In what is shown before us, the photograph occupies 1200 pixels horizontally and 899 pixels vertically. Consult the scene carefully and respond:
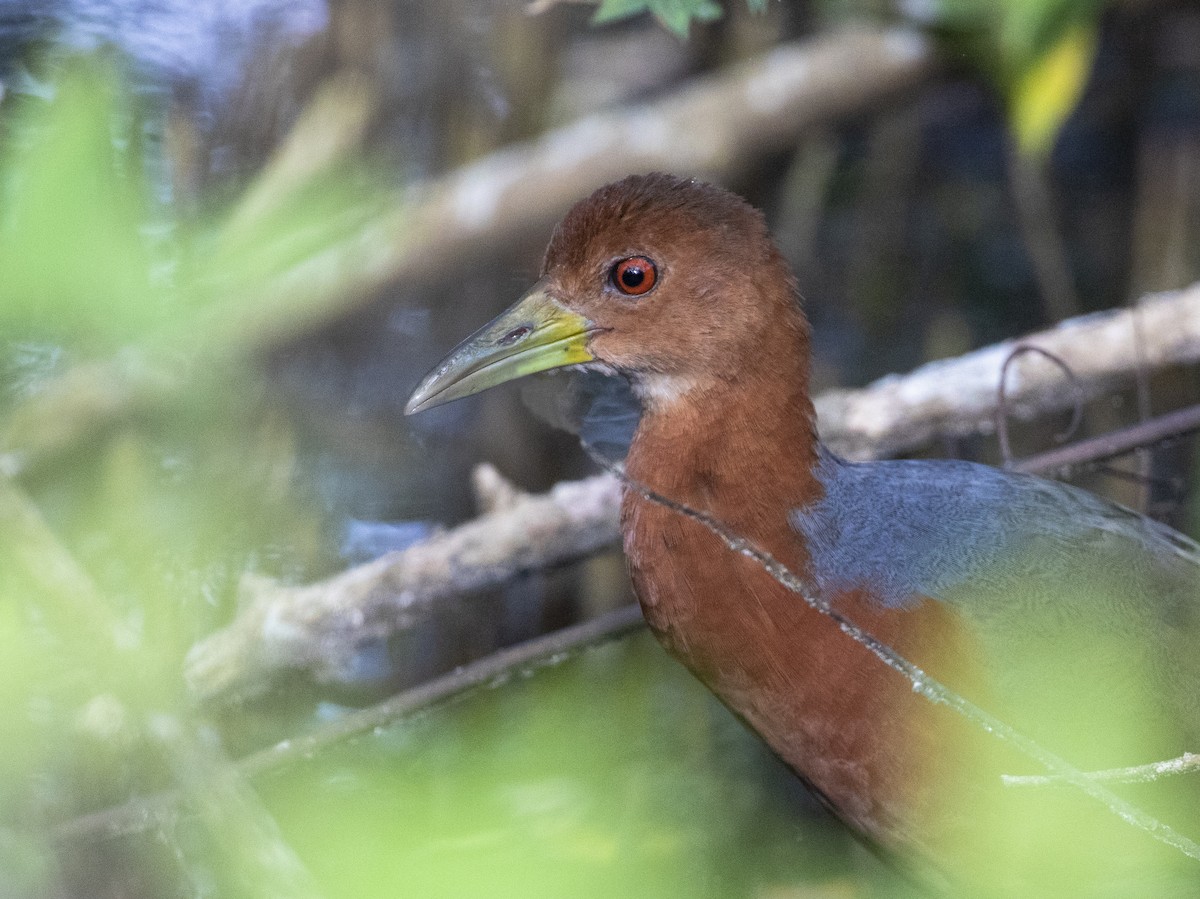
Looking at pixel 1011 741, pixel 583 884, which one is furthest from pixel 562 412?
pixel 583 884

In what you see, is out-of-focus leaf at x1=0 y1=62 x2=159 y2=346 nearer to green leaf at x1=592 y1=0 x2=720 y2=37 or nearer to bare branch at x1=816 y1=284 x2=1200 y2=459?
green leaf at x1=592 y1=0 x2=720 y2=37

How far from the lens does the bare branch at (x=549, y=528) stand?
7.11 feet

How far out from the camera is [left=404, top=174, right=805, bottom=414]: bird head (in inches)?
64.7

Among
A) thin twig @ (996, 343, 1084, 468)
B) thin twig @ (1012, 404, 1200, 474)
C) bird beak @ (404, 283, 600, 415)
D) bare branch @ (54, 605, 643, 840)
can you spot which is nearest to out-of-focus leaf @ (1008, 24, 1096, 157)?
thin twig @ (996, 343, 1084, 468)

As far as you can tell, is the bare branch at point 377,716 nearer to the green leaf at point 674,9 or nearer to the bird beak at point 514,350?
the bird beak at point 514,350

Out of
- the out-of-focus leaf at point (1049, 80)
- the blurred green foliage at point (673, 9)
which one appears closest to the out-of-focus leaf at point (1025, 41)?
the out-of-focus leaf at point (1049, 80)

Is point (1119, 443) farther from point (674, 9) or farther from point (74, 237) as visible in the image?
point (74, 237)

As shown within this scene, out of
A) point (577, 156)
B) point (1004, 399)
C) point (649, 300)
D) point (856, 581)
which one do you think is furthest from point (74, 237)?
point (577, 156)

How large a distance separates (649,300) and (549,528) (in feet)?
2.20

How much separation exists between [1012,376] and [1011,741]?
47.3 inches

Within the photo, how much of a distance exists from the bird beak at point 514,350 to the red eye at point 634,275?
0.07 metres

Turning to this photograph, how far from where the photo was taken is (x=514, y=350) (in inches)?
67.1

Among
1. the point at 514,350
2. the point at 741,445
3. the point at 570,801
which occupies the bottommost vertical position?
the point at 570,801

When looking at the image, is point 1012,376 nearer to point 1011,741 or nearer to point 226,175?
point 1011,741
